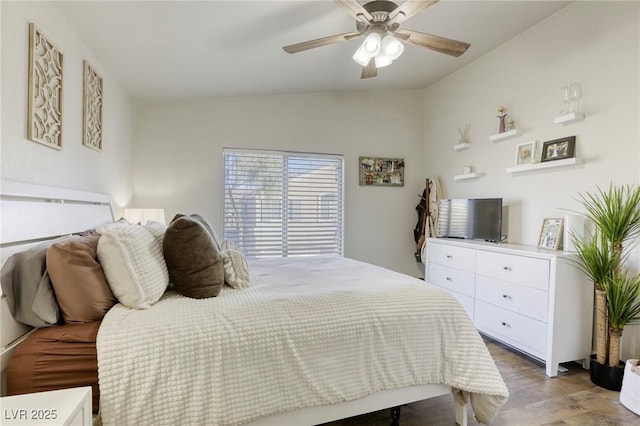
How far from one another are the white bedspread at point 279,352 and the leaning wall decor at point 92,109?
154 centimetres

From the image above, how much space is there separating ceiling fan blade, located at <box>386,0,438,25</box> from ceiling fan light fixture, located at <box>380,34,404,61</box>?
9 cm

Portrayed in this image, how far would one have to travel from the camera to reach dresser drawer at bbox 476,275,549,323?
2.44 m

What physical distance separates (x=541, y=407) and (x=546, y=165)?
1984mm

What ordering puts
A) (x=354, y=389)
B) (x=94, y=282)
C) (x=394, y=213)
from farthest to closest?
(x=394, y=213)
(x=354, y=389)
(x=94, y=282)

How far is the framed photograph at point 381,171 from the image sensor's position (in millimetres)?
4395

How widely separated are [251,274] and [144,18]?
6.05ft

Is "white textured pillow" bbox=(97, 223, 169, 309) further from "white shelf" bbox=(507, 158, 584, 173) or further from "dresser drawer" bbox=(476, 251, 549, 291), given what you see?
"white shelf" bbox=(507, 158, 584, 173)

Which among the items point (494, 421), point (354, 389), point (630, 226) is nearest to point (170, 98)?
point (354, 389)

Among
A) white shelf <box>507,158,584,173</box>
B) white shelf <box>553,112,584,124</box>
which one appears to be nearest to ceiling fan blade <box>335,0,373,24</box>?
white shelf <box>553,112,584,124</box>

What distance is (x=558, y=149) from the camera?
2826 millimetres

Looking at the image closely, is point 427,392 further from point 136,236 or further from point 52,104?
point 52,104

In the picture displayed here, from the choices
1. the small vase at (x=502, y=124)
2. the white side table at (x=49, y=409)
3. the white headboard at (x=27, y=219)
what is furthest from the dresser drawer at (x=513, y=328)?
the white headboard at (x=27, y=219)

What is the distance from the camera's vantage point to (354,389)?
148cm

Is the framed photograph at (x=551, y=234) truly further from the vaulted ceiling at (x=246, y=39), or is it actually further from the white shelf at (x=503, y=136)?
the vaulted ceiling at (x=246, y=39)
